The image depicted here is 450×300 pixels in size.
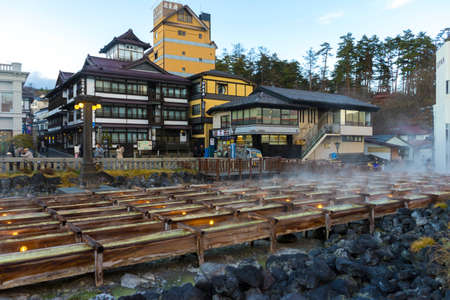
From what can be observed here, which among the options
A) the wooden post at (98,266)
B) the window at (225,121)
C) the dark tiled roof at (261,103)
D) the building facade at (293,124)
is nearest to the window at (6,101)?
the building facade at (293,124)

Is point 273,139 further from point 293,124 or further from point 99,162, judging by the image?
point 99,162

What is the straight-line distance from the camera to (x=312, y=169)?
2167 centimetres

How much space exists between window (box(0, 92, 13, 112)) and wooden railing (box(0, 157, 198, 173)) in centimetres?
2114

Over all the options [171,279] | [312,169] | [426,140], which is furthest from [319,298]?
[426,140]

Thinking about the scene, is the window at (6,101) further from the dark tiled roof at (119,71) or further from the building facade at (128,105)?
the dark tiled roof at (119,71)

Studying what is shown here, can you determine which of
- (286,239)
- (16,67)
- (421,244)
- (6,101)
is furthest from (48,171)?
(16,67)

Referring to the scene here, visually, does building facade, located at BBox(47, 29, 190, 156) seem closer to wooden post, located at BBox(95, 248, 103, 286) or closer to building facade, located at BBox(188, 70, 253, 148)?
building facade, located at BBox(188, 70, 253, 148)

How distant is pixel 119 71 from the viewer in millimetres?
32688

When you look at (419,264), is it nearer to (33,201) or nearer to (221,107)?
(33,201)

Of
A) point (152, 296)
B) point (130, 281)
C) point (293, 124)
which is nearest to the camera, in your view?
point (152, 296)

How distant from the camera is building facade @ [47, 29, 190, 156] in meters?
31.7

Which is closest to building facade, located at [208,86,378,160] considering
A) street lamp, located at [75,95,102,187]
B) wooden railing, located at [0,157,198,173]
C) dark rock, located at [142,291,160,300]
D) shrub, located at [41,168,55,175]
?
wooden railing, located at [0,157,198,173]

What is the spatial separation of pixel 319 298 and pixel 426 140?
4367cm

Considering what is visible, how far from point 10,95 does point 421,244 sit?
3834 cm
